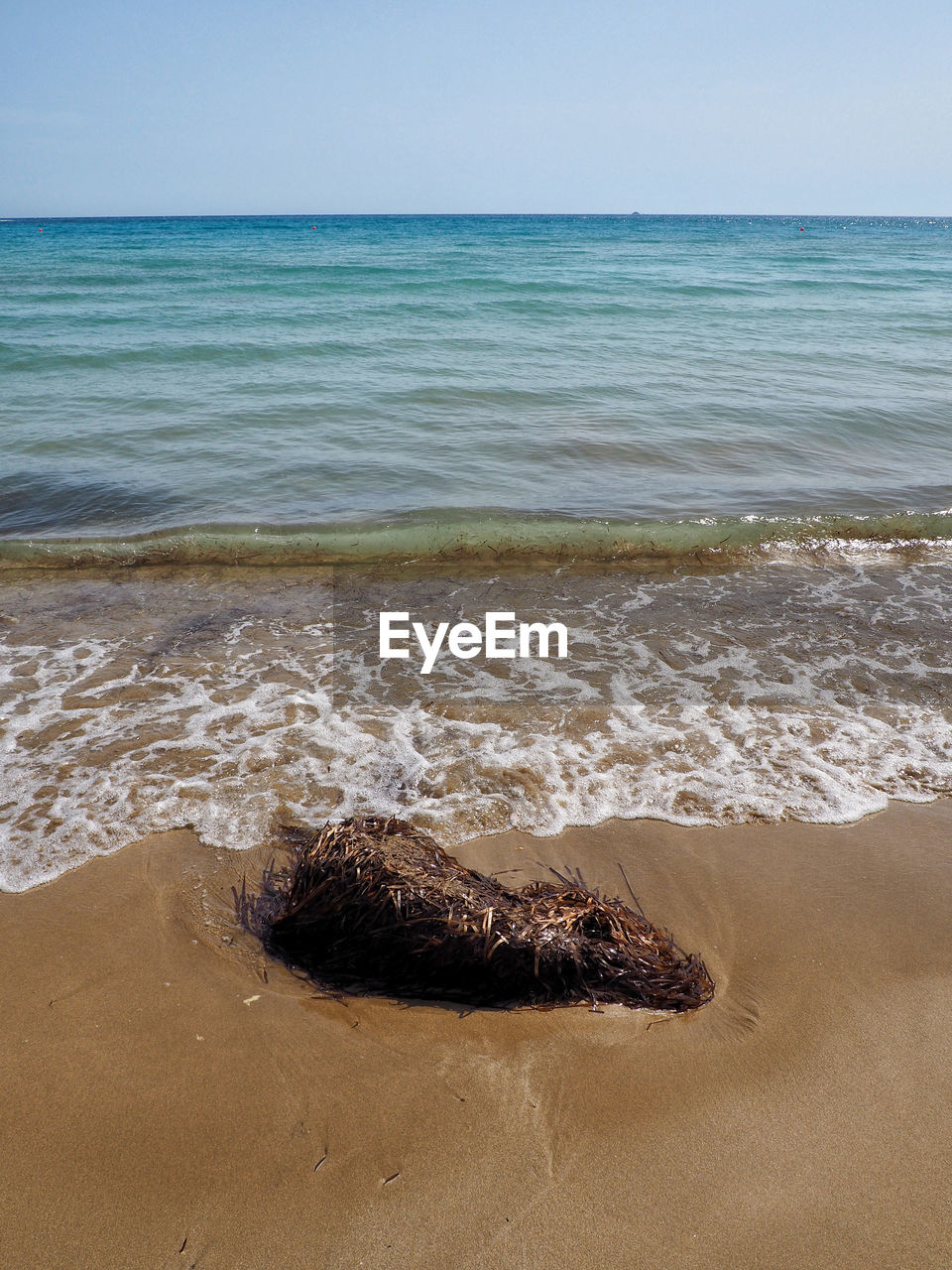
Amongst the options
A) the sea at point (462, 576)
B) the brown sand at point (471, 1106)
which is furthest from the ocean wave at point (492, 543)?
the brown sand at point (471, 1106)

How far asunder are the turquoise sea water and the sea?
0.07m

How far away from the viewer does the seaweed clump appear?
2604mm

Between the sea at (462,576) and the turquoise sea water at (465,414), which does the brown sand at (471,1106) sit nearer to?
the sea at (462,576)

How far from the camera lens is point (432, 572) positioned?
22.2 feet

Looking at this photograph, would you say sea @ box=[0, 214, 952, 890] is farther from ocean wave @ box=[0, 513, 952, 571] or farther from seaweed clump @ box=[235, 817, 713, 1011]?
seaweed clump @ box=[235, 817, 713, 1011]

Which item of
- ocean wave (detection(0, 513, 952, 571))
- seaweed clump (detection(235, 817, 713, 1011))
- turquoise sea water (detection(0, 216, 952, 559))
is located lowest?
seaweed clump (detection(235, 817, 713, 1011))

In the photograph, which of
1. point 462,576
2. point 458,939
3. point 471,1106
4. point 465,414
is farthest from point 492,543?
point 471,1106

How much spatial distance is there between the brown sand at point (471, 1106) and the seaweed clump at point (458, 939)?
0.09m

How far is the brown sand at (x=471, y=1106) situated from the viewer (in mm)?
1945

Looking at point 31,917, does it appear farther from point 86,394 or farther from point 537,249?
point 537,249

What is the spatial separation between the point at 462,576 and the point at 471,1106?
4785 mm

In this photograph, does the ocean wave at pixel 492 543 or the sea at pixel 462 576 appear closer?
the sea at pixel 462 576

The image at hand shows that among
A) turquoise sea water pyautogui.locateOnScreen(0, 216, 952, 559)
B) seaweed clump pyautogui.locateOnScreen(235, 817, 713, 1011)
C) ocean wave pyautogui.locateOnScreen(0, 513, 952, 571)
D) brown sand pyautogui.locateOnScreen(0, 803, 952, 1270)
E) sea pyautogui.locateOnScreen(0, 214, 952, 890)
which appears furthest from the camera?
turquoise sea water pyautogui.locateOnScreen(0, 216, 952, 559)

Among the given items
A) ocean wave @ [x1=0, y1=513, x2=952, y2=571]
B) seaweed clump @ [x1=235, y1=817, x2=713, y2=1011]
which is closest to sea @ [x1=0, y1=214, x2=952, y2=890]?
ocean wave @ [x1=0, y1=513, x2=952, y2=571]
